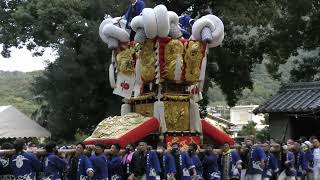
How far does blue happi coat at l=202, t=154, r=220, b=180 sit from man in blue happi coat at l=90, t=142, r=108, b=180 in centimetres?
311

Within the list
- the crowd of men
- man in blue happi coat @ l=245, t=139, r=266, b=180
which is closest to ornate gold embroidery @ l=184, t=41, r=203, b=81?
the crowd of men

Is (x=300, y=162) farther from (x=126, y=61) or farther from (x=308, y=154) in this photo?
(x=126, y=61)

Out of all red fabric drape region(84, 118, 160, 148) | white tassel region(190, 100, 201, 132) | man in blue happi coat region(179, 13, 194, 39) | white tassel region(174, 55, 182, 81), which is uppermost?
man in blue happi coat region(179, 13, 194, 39)

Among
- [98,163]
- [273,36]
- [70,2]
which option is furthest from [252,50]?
[98,163]

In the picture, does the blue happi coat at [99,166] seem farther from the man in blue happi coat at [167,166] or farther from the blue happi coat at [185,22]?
the blue happi coat at [185,22]

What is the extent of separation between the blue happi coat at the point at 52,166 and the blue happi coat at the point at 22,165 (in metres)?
0.27

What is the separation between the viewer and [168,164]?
44.7ft

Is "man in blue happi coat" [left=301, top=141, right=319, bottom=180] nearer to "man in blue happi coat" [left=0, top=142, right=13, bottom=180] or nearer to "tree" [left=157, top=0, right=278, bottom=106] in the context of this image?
"man in blue happi coat" [left=0, top=142, right=13, bottom=180]

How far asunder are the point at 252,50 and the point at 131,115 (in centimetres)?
1090

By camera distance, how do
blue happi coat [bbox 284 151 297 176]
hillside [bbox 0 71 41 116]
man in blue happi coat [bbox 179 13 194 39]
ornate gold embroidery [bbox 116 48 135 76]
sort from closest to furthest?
blue happi coat [bbox 284 151 297 176] → ornate gold embroidery [bbox 116 48 135 76] → man in blue happi coat [bbox 179 13 194 39] → hillside [bbox 0 71 41 116]

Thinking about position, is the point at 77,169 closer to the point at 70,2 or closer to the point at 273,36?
the point at 70,2

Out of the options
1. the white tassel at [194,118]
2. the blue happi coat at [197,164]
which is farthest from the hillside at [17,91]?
the blue happi coat at [197,164]

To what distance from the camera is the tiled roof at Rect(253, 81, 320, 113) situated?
20188 millimetres

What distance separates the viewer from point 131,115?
17.1 metres
